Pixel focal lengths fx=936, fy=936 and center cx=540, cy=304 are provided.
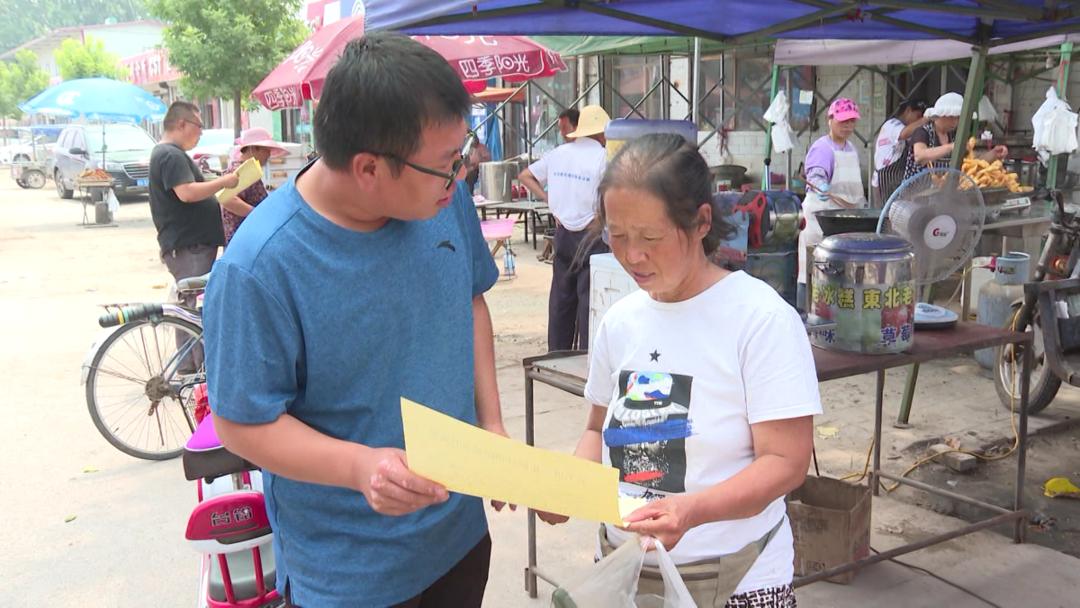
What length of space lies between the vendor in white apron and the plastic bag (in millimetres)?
5877

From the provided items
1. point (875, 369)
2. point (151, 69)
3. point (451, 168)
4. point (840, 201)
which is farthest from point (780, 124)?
point (151, 69)

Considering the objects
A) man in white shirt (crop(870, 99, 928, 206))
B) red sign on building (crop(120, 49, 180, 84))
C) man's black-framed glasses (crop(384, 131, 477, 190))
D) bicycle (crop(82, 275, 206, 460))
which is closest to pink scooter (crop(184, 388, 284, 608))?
man's black-framed glasses (crop(384, 131, 477, 190))

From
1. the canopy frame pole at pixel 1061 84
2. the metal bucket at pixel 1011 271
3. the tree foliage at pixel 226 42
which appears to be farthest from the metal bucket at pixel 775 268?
the tree foliage at pixel 226 42

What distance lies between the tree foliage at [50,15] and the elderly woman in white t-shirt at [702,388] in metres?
129

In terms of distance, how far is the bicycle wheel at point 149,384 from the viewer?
5.32 meters

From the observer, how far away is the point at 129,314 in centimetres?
498

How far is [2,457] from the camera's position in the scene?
17.9 feet

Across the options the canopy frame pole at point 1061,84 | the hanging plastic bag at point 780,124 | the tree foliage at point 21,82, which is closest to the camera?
the canopy frame pole at point 1061,84

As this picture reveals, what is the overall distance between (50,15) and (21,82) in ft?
213

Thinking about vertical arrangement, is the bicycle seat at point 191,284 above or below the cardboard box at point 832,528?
above

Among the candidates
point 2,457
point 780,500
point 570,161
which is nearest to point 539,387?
point 570,161

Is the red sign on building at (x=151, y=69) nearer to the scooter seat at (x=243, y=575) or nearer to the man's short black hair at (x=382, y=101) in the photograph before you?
the scooter seat at (x=243, y=575)

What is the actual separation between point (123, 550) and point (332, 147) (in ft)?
11.2

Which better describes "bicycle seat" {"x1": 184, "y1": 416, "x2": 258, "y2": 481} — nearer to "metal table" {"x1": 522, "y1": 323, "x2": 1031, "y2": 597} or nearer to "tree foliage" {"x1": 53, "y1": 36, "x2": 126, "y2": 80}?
"metal table" {"x1": 522, "y1": 323, "x2": 1031, "y2": 597}
